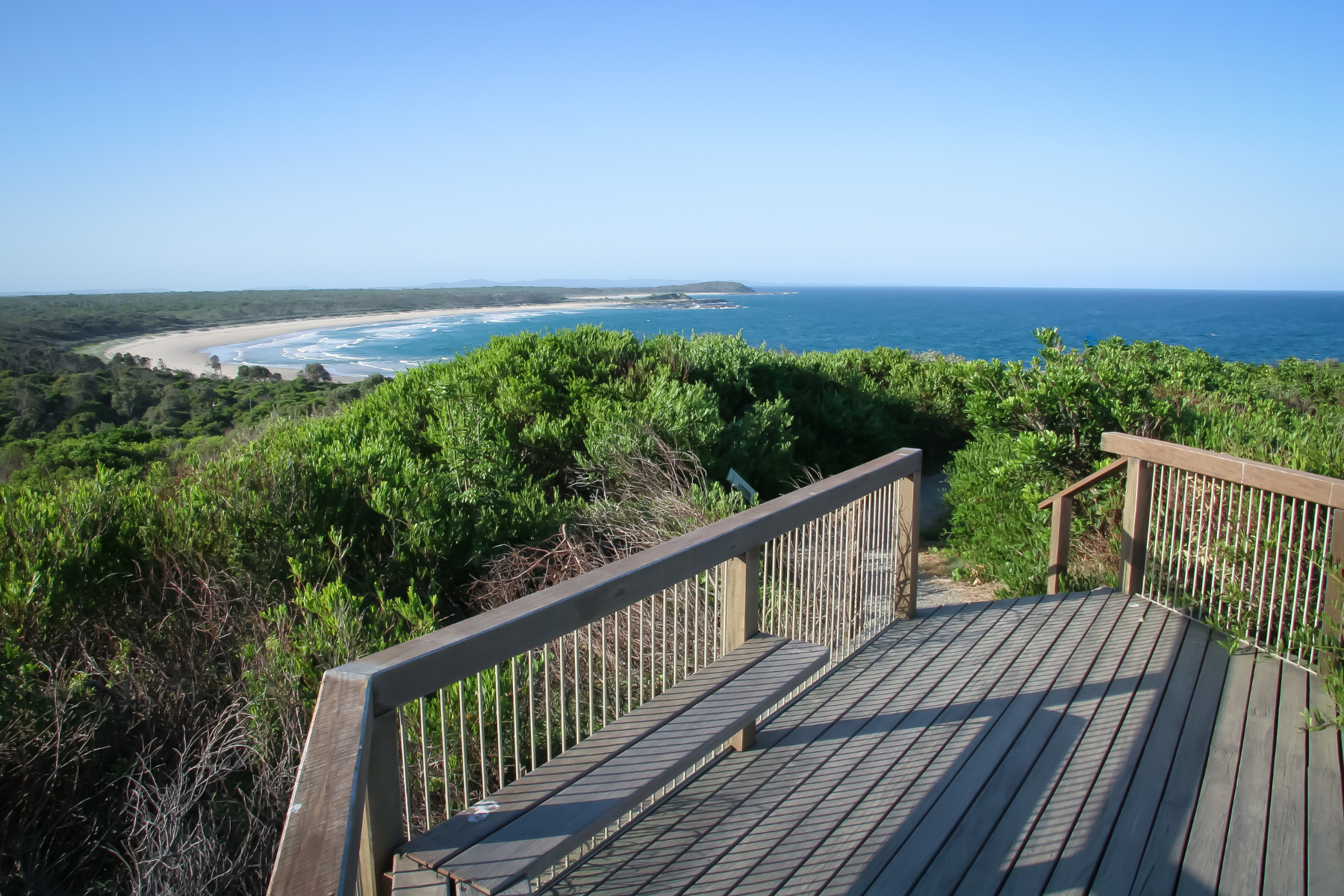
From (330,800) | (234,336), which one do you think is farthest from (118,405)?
(234,336)

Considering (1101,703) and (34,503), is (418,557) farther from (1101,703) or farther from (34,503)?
(1101,703)

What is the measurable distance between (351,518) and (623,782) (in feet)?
13.8

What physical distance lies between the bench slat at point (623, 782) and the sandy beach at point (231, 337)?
145ft

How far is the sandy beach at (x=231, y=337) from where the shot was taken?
52656 mm

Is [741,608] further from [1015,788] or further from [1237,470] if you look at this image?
[1237,470]

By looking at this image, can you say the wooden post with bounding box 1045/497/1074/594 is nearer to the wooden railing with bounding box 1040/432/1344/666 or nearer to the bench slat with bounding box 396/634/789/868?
the wooden railing with bounding box 1040/432/1344/666

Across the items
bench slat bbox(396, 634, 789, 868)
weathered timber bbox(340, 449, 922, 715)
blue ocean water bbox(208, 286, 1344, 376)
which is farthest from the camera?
blue ocean water bbox(208, 286, 1344, 376)

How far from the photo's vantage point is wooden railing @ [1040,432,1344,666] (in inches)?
148

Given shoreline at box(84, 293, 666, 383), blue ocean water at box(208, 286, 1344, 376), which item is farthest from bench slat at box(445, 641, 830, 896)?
shoreline at box(84, 293, 666, 383)

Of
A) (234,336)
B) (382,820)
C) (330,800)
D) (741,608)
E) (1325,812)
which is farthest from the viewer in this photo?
(234,336)

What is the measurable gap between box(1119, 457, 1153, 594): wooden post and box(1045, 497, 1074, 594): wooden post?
41 centimetres

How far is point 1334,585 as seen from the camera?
374 centimetres

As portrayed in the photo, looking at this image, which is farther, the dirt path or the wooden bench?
the dirt path

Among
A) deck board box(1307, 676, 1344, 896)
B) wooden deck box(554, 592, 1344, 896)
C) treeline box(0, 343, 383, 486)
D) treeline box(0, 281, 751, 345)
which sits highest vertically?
treeline box(0, 281, 751, 345)
